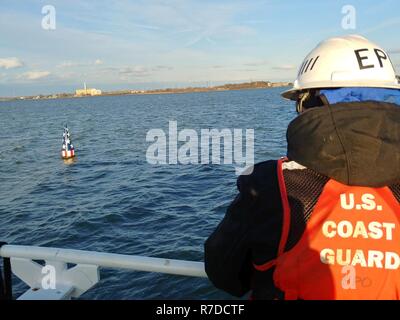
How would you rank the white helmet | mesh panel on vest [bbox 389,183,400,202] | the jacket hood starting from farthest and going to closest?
the white helmet
mesh panel on vest [bbox 389,183,400,202]
the jacket hood

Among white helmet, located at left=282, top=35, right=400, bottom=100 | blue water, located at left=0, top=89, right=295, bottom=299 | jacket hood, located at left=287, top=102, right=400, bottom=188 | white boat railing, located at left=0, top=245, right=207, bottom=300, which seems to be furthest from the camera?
blue water, located at left=0, top=89, right=295, bottom=299

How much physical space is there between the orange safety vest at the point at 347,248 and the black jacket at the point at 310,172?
0.04 metres

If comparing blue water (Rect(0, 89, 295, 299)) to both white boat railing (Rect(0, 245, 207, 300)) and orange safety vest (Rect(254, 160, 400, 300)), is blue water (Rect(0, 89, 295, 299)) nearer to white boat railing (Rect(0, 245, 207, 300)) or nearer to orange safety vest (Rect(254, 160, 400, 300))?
white boat railing (Rect(0, 245, 207, 300))

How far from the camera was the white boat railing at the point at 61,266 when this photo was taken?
119 inches

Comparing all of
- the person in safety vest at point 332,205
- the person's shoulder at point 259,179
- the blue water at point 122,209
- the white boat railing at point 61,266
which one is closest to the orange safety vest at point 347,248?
the person in safety vest at point 332,205

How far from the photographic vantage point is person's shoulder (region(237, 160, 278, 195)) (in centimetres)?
177

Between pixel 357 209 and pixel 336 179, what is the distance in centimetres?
14

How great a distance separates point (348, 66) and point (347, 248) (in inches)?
35.6

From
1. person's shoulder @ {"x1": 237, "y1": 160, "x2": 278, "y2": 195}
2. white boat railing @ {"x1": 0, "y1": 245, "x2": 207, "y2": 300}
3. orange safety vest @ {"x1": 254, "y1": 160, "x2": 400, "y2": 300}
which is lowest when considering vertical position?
white boat railing @ {"x1": 0, "y1": 245, "x2": 207, "y2": 300}

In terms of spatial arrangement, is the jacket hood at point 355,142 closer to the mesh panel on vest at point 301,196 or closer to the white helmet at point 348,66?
the mesh panel on vest at point 301,196

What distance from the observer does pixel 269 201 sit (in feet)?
5.71

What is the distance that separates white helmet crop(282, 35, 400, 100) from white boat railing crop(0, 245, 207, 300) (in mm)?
1664

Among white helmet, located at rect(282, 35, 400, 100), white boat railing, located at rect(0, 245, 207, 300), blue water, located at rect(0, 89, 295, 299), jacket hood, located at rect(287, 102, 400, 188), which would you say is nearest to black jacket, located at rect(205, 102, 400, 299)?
jacket hood, located at rect(287, 102, 400, 188)
